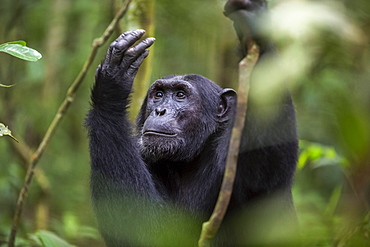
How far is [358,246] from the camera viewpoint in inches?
52.4

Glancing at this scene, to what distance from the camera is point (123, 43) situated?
3350 mm

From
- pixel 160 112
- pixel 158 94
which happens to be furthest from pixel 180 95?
pixel 160 112

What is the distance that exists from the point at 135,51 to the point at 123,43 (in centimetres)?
10

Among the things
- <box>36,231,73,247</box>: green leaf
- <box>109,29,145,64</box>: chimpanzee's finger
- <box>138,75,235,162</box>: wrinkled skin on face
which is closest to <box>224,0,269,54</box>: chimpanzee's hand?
<box>109,29,145,64</box>: chimpanzee's finger

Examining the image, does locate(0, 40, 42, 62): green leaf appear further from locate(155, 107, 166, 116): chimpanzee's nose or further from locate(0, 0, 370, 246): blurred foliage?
locate(155, 107, 166, 116): chimpanzee's nose

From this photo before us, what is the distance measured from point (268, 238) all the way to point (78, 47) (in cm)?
870

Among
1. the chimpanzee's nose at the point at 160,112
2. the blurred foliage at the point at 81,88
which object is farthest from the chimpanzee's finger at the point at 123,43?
the blurred foliage at the point at 81,88

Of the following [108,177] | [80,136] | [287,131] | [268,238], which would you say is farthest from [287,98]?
[80,136]

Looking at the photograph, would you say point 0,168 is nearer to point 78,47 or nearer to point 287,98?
point 78,47

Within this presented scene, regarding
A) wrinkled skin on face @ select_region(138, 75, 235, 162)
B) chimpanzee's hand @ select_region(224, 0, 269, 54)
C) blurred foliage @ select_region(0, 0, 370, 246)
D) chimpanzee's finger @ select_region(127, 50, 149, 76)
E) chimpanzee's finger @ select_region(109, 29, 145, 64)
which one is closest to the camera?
chimpanzee's hand @ select_region(224, 0, 269, 54)

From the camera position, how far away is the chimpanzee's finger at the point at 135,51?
133 inches

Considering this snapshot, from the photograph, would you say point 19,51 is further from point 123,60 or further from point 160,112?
point 160,112

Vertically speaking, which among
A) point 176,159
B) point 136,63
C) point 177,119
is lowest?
point 176,159

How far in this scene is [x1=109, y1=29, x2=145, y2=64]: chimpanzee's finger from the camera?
10.8 ft
